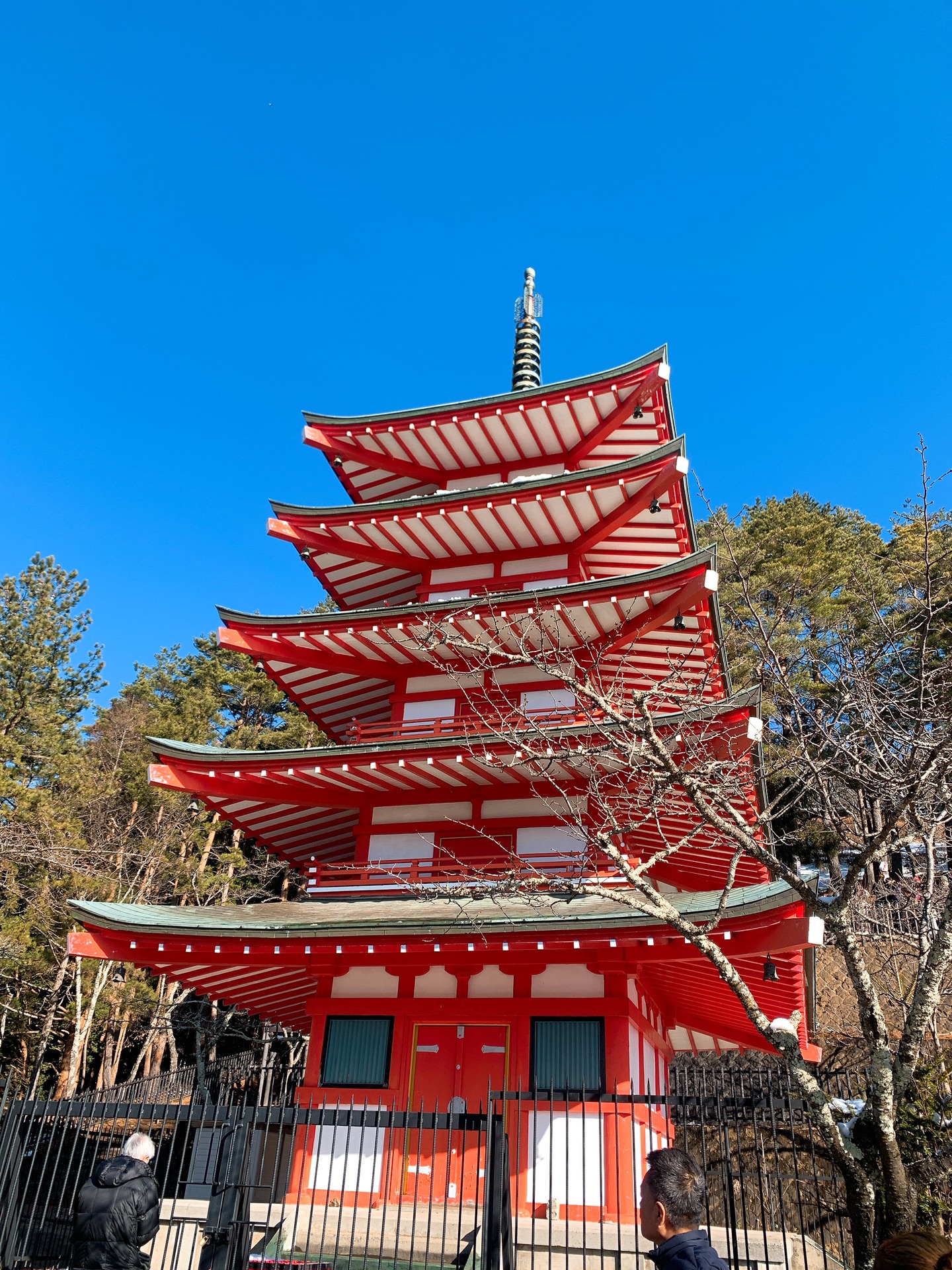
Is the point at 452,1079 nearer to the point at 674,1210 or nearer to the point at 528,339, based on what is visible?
the point at 674,1210

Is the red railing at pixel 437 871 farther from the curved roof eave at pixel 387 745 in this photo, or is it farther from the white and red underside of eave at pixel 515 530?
the white and red underside of eave at pixel 515 530

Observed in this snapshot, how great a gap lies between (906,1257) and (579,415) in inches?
660

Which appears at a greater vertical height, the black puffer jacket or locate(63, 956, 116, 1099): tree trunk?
Result: locate(63, 956, 116, 1099): tree trunk

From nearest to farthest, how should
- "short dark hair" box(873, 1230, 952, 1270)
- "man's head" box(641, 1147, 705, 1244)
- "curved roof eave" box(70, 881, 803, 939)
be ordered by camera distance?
"short dark hair" box(873, 1230, 952, 1270) < "man's head" box(641, 1147, 705, 1244) < "curved roof eave" box(70, 881, 803, 939)

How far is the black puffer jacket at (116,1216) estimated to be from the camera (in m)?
6.29

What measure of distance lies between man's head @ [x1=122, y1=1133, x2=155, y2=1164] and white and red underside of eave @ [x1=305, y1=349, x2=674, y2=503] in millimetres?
14398

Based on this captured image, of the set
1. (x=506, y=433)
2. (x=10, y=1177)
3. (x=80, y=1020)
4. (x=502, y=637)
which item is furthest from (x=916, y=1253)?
(x=80, y=1020)

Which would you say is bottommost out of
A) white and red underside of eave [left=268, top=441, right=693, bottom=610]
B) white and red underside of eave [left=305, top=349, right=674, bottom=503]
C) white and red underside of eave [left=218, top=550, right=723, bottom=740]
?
white and red underside of eave [left=218, top=550, right=723, bottom=740]

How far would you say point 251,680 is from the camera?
127 ft

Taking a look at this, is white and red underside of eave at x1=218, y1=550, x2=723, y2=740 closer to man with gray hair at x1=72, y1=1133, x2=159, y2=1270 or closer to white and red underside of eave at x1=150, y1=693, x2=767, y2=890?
white and red underside of eave at x1=150, y1=693, x2=767, y2=890

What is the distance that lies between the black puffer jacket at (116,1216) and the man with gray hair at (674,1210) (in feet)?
14.1

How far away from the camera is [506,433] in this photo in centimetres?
1873

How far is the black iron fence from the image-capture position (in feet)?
26.3

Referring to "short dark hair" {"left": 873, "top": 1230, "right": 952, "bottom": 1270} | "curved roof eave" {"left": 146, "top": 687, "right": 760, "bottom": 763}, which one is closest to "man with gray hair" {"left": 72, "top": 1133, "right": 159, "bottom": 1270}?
"short dark hair" {"left": 873, "top": 1230, "right": 952, "bottom": 1270}
